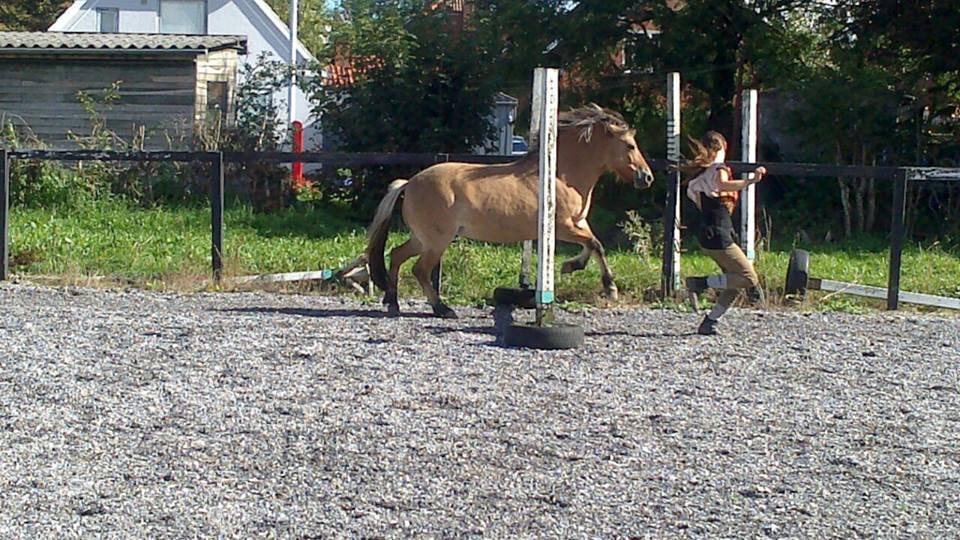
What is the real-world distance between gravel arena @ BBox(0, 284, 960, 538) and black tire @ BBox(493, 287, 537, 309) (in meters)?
1.07

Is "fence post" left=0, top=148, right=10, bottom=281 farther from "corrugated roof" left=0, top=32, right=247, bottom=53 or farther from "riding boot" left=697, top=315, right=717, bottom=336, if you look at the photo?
"corrugated roof" left=0, top=32, right=247, bottom=53

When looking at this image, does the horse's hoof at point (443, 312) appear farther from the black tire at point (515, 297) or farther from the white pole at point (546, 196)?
the white pole at point (546, 196)

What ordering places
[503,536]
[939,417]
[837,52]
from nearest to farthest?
1. [503,536]
2. [939,417]
3. [837,52]

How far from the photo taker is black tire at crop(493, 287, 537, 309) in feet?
37.5

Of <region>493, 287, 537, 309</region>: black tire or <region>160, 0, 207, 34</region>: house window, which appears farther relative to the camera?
<region>160, 0, 207, 34</region>: house window

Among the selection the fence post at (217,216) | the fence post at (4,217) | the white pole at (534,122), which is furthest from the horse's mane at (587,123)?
the fence post at (4,217)

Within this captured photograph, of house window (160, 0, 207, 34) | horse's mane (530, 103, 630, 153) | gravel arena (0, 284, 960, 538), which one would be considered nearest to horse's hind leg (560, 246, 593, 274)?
horse's mane (530, 103, 630, 153)

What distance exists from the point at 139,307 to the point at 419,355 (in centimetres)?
355

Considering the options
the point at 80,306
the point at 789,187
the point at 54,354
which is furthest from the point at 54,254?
the point at 789,187

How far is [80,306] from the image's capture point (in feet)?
37.6

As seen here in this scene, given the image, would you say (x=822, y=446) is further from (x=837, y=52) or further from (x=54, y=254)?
(x=837, y=52)

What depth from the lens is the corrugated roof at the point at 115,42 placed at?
929 inches

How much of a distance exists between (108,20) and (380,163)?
31.7 metres

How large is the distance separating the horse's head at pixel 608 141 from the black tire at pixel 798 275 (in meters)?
1.69
